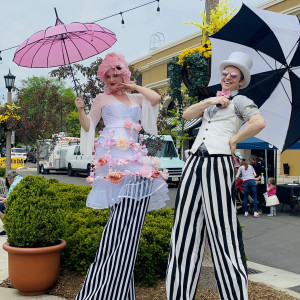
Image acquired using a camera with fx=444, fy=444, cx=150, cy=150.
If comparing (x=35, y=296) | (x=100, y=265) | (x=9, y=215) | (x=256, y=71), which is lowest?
(x=35, y=296)

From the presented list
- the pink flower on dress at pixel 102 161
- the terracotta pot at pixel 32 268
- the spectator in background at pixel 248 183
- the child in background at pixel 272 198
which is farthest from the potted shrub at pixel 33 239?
the spectator in background at pixel 248 183

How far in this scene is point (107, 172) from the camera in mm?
3336

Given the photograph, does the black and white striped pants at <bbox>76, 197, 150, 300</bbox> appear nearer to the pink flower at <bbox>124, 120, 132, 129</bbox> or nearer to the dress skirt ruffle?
the dress skirt ruffle

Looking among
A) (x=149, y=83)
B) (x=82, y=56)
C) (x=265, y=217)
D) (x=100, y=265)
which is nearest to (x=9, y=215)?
(x=100, y=265)

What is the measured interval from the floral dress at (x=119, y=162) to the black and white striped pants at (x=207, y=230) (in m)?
0.38

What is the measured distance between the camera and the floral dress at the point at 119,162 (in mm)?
3305

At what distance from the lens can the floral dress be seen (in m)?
3.30

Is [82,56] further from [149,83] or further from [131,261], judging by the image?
[149,83]

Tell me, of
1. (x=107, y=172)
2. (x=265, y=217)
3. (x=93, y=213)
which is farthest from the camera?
(x=265, y=217)

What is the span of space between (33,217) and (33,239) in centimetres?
21

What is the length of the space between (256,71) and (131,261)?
1798 mm

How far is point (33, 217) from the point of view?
4.25 m

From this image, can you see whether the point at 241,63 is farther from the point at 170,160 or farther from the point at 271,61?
the point at 170,160

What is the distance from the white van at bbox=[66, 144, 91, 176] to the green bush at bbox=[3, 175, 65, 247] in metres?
20.5
